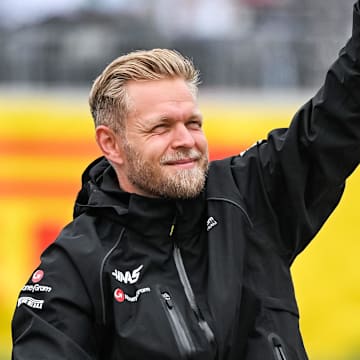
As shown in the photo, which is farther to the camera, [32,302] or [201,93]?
[201,93]

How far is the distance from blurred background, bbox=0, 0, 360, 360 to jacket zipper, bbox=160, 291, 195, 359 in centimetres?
395

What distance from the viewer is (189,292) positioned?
8.34ft

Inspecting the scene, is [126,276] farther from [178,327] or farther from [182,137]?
[182,137]

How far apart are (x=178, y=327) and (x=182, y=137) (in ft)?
1.54

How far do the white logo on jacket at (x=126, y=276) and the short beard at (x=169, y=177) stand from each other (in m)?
0.22

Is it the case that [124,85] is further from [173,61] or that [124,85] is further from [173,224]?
[173,224]

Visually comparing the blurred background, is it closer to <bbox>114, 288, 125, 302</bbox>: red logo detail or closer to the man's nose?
the man's nose

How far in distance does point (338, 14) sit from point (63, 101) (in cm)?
184

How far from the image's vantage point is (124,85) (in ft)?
9.03

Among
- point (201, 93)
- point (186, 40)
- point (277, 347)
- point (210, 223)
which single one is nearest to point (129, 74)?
point (210, 223)

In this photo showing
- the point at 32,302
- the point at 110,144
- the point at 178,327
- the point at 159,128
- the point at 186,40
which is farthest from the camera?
the point at 186,40

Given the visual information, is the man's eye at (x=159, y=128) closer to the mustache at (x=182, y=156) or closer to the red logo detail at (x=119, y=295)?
the mustache at (x=182, y=156)

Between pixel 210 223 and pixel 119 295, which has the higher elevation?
pixel 210 223

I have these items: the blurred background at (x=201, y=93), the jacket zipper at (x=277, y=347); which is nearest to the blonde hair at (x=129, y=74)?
the jacket zipper at (x=277, y=347)
